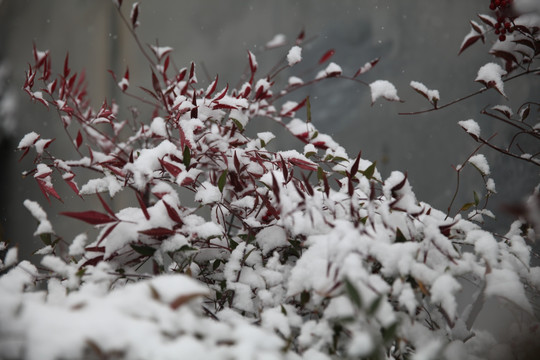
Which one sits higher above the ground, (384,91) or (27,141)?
(384,91)

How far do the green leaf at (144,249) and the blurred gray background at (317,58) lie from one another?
95 centimetres

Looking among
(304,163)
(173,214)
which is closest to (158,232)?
(173,214)

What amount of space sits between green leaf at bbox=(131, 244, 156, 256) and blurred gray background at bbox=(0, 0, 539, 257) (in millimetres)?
949

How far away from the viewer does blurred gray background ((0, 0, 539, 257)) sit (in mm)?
1292

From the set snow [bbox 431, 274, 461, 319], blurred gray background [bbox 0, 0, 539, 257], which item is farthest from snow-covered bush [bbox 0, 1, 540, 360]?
blurred gray background [bbox 0, 0, 539, 257]

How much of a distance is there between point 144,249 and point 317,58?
120 centimetres

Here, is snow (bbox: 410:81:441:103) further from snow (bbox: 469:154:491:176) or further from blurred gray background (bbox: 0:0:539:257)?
blurred gray background (bbox: 0:0:539:257)

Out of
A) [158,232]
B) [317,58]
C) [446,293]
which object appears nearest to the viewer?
[446,293]

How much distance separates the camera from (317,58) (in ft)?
4.98

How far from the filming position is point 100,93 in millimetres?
1807

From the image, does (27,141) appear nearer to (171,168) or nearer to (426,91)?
(171,168)

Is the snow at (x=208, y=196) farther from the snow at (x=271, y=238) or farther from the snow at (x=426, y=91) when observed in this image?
the snow at (x=426, y=91)

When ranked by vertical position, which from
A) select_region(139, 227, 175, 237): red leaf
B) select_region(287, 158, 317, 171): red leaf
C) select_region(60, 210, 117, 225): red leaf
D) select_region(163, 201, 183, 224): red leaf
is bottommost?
select_region(139, 227, 175, 237): red leaf

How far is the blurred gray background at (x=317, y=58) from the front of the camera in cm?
129
